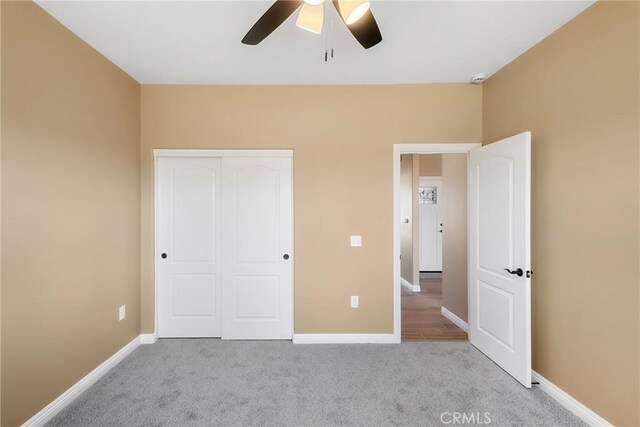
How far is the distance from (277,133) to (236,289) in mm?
1736

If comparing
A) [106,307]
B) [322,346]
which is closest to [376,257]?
[322,346]

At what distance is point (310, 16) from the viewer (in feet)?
4.86

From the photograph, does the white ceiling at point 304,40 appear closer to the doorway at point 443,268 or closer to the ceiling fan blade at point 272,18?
the ceiling fan blade at point 272,18

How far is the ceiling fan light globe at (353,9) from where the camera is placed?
1.33 m

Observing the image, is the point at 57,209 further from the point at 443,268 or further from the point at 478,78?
the point at 443,268

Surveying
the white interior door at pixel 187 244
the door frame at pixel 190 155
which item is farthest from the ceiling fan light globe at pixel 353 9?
the white interior door at pixel 187 244

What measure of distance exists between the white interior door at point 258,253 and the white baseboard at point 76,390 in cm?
92

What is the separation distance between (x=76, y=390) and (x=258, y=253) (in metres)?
1.73

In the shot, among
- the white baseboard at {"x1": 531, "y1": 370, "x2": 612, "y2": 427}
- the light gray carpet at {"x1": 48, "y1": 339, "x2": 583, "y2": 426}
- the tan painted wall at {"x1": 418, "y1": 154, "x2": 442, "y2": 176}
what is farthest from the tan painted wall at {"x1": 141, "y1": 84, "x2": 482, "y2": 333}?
the tan painted wall at {"x1": 418, "y1": 154, "x2": 442, "y2": 176}

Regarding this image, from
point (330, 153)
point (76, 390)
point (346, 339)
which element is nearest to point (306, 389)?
point (346, 339)

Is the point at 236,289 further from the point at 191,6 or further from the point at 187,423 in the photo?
the point at 191,6

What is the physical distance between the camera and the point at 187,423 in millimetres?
1807

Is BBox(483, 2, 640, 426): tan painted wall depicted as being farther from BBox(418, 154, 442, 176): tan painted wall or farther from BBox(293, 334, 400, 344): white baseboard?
BBox(418, 154, 442, 176): tan painted wall

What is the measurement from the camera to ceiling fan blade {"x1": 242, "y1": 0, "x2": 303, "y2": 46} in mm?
1385
